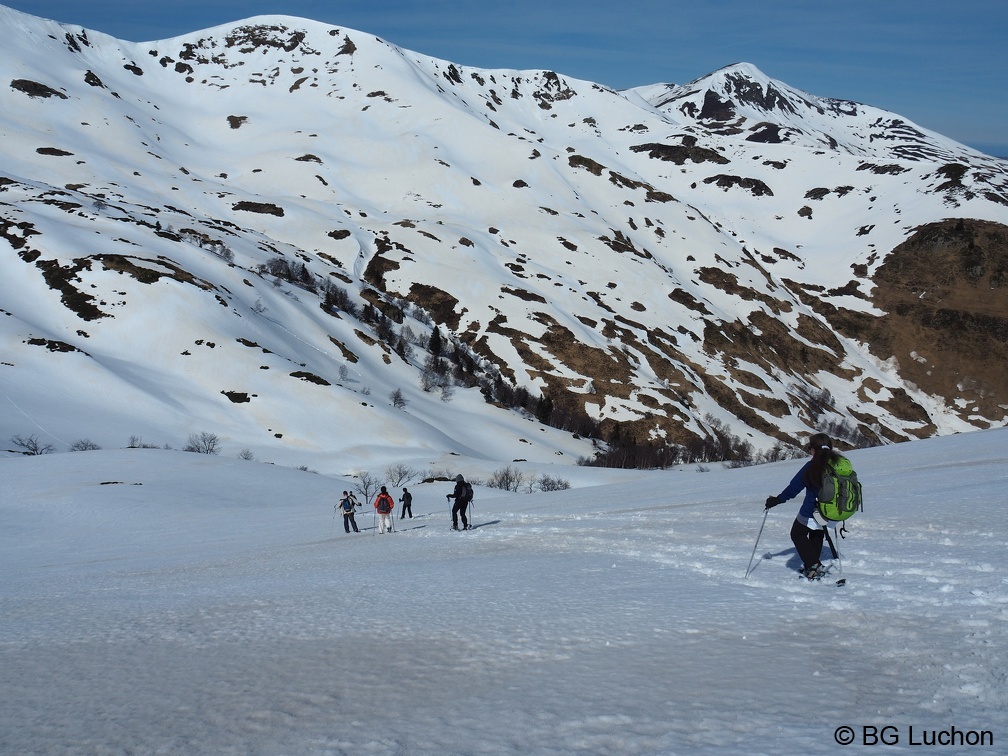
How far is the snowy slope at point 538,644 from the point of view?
221 inches

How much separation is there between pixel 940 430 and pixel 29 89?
203m

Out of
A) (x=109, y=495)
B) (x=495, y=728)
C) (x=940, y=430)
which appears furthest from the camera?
(x=940, y=430)

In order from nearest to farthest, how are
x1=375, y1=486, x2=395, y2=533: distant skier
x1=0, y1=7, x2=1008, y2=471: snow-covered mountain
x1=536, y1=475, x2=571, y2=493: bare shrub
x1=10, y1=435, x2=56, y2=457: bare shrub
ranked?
x1=375, y1=486, x2=395, y2=533: distant skier → x1=536, y1=475, x2=571, y2=493: bare shrub → x1=10, y1=435, x2=56, y2=457: bare shrub → x1=0, y1=7, x2=1008, y2=471: snow-covered mountain

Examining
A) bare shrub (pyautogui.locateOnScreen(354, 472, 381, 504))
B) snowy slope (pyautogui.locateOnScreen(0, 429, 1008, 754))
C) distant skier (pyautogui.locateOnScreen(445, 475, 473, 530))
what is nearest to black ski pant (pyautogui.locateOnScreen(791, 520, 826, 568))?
snowy slope (pyautogui.locateOnScreen(0, 429, 1008, 754))

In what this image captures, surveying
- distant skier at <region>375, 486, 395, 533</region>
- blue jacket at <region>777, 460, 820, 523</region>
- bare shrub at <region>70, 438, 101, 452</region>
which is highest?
blue jacket at <region>777, 460, 820, 523</region>

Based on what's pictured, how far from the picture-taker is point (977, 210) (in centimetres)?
17975

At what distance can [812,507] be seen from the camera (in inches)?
390

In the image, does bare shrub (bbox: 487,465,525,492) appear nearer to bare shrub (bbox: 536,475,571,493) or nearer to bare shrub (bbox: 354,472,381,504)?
bare shrub (bbox: 536,475,571,493)

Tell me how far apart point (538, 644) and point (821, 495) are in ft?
13.5

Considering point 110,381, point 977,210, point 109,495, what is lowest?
point 109,495

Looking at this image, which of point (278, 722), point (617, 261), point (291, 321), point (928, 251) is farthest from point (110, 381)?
point (928, 251)

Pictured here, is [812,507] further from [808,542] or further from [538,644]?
[538,644]

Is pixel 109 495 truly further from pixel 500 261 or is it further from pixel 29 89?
pixel 29 89

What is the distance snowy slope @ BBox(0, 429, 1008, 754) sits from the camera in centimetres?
562
